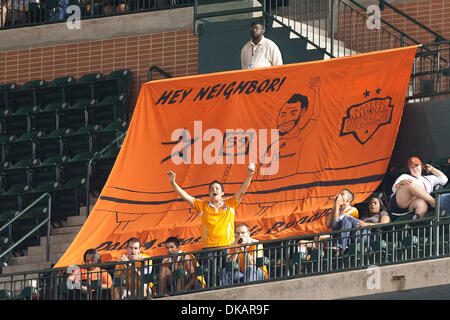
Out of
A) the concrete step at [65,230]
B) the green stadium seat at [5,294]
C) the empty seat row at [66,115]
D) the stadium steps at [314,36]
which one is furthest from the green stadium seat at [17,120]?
the green stadium seat at [5,294]

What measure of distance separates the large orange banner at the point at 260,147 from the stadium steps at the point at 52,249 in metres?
1.00

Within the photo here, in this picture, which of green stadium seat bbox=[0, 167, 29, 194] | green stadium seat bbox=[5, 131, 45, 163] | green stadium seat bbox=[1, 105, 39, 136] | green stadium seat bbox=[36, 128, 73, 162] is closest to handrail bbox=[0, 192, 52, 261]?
green stadium seat bbox=[0, 167, 29, 194]

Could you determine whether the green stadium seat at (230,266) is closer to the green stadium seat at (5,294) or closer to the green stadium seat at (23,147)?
the green stadium seat at (5,294)

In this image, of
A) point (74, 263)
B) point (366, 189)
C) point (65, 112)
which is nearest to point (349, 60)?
point (366, 189)

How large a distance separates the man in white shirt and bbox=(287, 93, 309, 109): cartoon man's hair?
2.99 feet

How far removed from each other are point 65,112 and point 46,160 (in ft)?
4.25

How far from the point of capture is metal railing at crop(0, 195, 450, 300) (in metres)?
16.5

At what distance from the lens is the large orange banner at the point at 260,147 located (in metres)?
19.3

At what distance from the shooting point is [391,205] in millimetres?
18094

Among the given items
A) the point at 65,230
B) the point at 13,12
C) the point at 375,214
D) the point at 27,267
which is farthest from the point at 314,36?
the point at 13,12

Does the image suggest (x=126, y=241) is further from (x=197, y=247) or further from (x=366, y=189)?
(x=366, y=189)

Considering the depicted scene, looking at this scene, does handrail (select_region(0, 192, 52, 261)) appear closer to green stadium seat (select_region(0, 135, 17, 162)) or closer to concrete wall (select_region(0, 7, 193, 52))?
green stadium seat (select_region(0, 135, 17, 162))

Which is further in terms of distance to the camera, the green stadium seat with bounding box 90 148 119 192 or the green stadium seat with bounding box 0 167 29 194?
the green stadium seat with bounding box 0 167 29 194

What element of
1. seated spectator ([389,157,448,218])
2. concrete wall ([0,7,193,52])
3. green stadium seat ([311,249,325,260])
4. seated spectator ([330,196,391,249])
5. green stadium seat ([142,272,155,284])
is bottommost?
green stadium seat ([142,272,155,284])
